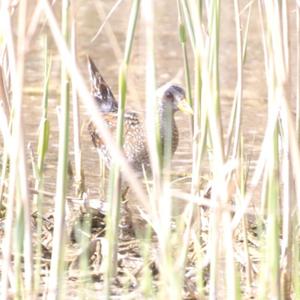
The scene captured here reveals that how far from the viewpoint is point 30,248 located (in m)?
3.45

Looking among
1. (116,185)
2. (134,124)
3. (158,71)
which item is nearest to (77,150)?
(134,124)

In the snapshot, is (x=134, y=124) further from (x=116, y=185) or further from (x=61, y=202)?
(x=61, y=202)

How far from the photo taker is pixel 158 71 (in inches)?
346

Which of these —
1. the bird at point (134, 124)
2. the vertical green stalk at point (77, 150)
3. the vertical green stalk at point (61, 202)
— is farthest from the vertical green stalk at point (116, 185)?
the bird at point (134, 124)

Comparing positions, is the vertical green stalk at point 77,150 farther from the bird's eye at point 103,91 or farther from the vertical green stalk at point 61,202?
the vertical green stalk at point 61,202

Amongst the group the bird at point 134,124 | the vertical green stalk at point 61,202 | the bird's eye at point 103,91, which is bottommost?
the vertical green stalk at point 61,202

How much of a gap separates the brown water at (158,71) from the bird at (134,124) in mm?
165

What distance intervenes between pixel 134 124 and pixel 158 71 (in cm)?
252

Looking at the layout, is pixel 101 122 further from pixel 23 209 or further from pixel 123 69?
pixel 23 209

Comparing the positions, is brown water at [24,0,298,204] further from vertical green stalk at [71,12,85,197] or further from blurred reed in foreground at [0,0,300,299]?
blurred reed in foreground at [0,0,300,299]

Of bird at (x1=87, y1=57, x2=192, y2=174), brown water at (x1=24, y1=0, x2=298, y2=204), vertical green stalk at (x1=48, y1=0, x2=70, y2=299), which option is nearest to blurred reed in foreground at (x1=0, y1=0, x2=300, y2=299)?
vertical green stalk at (x1=48, y1=0, x2=70, y2=299)

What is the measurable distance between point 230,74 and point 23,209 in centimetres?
538

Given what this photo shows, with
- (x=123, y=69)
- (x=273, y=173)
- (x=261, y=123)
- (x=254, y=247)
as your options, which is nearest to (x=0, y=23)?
(x=123, y=69)

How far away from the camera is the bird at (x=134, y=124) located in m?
6.12
